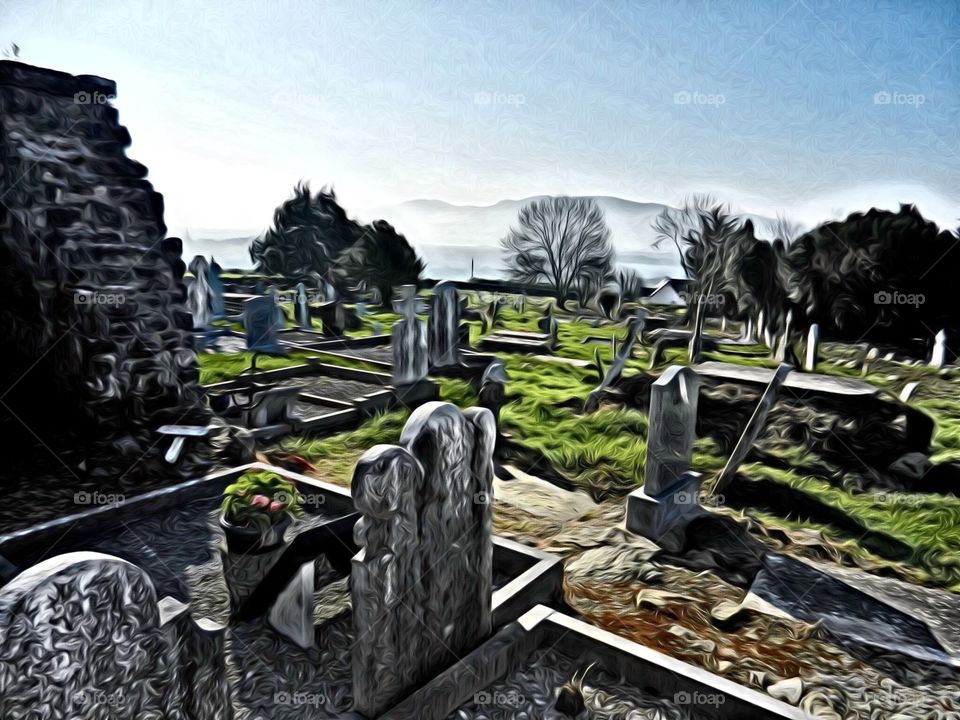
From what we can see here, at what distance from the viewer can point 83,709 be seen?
58.3 inches

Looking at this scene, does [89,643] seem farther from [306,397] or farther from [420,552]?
[306,397]

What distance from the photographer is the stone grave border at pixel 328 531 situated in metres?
3.51

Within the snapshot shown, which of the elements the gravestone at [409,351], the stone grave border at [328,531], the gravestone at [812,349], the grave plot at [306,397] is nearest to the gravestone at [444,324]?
the gravestone at [409,351]

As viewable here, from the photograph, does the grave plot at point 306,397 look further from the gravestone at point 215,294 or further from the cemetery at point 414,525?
the gravestone at point 215,294

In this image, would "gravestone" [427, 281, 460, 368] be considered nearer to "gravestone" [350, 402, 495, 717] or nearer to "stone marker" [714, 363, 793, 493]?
"stone marker" [714, 363, 793, 493]

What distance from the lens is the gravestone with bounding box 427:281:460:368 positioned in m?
10.6

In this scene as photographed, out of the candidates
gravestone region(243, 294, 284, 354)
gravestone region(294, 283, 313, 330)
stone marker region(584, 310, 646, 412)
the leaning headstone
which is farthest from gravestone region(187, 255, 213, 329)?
the leaning headstone

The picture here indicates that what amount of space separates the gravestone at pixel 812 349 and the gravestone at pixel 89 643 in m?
12.3

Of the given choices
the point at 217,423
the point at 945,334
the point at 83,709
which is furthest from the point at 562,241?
the point at 83,709

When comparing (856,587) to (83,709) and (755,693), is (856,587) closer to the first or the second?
(755,693)

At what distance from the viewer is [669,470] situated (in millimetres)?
4961

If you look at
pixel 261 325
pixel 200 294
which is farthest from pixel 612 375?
pixel 200 294

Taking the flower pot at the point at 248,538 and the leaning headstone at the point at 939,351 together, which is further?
the leaning headstone at the point at 939,351

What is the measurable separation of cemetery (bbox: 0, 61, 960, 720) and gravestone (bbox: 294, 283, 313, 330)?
687 cm
